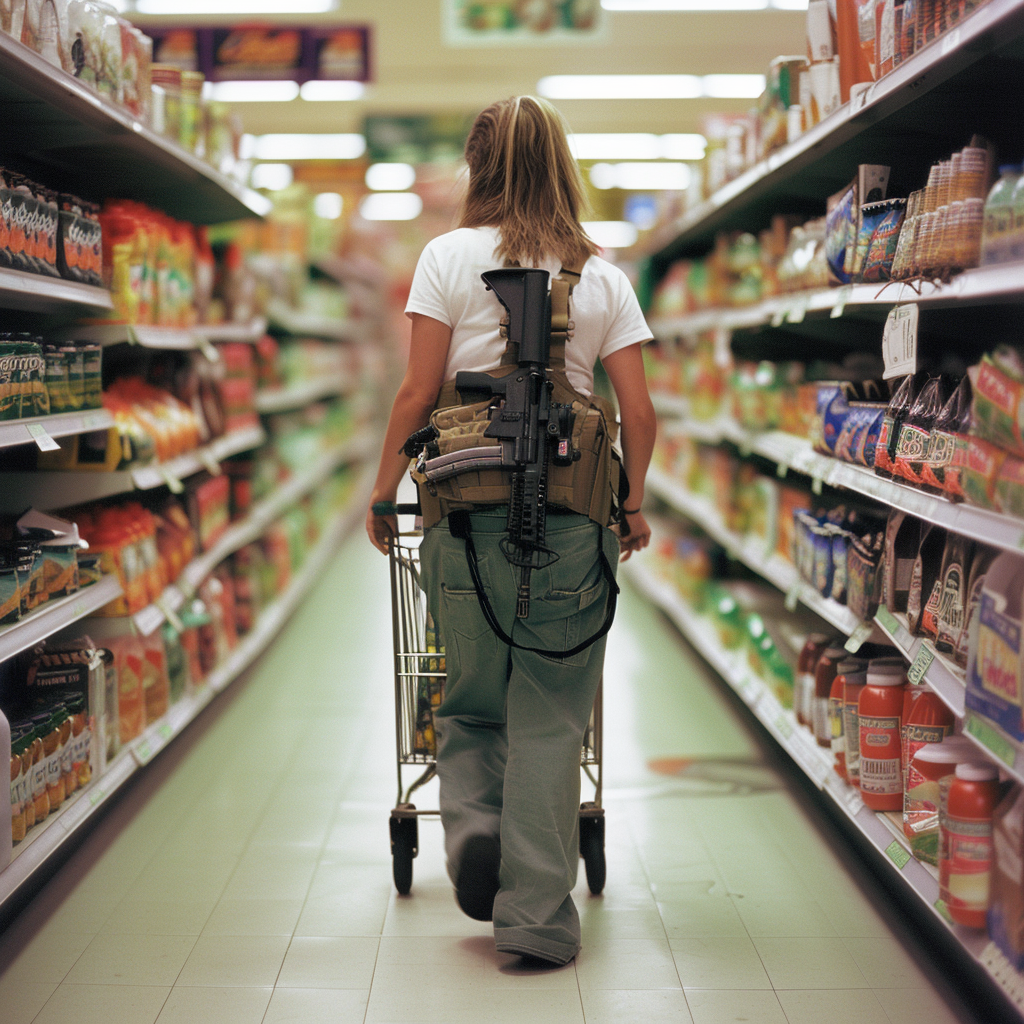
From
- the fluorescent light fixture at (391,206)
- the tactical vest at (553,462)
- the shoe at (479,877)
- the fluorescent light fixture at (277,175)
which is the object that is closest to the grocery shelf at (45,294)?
the tactical vest at (553,462)

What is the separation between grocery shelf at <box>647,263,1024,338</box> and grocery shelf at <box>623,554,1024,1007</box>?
3.57 feet

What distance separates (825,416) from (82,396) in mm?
1974

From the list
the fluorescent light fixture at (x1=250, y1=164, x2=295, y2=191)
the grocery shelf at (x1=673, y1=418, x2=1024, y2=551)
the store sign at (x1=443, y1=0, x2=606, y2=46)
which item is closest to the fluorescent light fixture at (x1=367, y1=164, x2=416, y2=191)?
the fluorescent light fixture at (x1=250, y1=164, x2=295, y2=191)

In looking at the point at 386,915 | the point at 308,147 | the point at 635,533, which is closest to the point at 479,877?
the point at 386,915

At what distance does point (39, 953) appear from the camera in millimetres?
2418

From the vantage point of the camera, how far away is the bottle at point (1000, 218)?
1778 mm

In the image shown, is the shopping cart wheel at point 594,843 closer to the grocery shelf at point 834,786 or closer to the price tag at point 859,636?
the grocery shelf at point 834,786

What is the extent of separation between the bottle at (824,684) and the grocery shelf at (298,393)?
322cm

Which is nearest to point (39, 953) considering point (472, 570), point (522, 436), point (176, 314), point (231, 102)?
point (472, 570)

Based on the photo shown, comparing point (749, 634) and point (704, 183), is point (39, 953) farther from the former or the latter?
point (704, 183)

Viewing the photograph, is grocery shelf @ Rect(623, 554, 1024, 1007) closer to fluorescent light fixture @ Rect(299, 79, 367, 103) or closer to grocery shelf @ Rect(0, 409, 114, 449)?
grocery shelf @ Rect(0, 409, 114, 449)

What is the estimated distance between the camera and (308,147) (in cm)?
1264

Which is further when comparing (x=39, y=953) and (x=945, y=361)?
(x=945, y=361)

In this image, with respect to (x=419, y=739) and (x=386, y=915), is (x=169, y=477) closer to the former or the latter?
(x=419, y=739)
